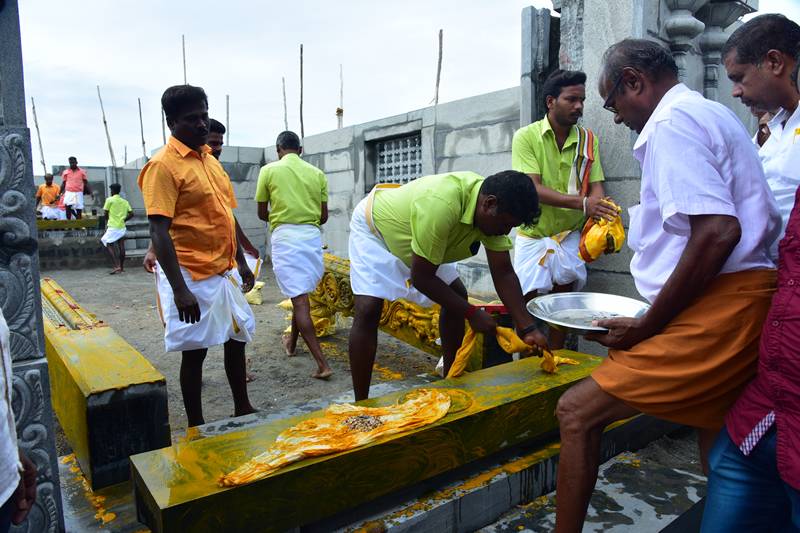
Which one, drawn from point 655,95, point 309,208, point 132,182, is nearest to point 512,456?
point 655,95

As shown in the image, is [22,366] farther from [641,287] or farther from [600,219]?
[600,219]

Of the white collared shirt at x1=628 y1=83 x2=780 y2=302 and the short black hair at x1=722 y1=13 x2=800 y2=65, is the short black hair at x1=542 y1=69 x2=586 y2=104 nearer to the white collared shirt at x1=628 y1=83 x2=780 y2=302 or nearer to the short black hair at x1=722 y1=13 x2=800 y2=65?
the short black hair at x1=722 y1=13 x2=800 y2=65

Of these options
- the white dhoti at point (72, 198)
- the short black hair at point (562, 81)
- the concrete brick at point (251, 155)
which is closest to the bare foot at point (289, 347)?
the short black hair at point (562, 81)

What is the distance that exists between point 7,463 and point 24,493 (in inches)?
5.6

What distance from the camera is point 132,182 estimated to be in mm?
13242

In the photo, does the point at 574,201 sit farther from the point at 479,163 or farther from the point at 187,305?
the point at 479,163

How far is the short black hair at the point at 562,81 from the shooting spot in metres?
3.33

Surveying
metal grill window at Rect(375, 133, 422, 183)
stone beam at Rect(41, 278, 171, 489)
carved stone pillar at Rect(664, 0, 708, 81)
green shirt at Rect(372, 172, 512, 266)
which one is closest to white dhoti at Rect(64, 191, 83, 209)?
metal grill window at Rect(375, 133, 422, 183)

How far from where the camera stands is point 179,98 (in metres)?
2.67

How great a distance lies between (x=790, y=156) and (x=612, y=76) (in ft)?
2.10

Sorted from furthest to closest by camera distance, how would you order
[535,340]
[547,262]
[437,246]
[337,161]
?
[337,161], [547,262], [535,340], [437,246]

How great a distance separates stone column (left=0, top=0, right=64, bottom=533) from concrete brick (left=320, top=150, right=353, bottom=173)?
258 inches

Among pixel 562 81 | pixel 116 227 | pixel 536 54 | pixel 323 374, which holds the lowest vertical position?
pixel 323 374

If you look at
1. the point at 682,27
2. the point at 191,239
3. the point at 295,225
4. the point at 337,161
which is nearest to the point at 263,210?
the point at 295,225
